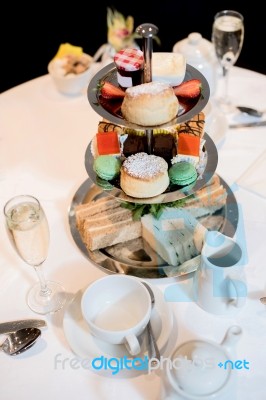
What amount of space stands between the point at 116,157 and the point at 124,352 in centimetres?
48

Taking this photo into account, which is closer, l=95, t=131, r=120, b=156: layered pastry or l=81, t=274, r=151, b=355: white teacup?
l=81, t=274, r=151, b=355: white teacup

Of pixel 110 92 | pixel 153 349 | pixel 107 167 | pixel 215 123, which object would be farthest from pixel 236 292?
pixel 215 123

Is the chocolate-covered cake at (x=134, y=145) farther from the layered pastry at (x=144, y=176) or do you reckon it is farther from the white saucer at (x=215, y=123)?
the white saucer at (x=215, y=123)

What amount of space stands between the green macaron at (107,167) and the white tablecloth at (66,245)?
0.73ft

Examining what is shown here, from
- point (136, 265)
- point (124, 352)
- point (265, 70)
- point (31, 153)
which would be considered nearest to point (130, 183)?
point (136, 265)

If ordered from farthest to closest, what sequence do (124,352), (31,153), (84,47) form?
(84,47) < (31,153) < (124,352)

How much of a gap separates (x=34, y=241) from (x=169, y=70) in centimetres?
50

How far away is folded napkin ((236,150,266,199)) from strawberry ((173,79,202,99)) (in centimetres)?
40

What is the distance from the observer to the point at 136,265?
1331mm

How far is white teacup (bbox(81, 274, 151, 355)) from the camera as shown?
1.12 m

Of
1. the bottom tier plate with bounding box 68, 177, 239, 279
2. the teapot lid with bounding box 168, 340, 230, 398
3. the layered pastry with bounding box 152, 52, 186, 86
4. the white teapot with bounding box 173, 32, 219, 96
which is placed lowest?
the bottom tier plate with bounding box 68, 177, 239, 279

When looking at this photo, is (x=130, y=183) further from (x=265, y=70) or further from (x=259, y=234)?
(x=265, y=70)

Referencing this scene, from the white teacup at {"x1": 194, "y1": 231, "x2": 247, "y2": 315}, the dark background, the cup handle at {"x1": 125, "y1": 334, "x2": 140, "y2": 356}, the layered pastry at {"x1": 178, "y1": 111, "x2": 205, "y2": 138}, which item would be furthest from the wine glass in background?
the dark background

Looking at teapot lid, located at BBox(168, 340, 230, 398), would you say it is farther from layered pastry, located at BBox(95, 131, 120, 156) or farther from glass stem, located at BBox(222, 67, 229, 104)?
glass stem, located at BBox(222, 67, 229, 104)
